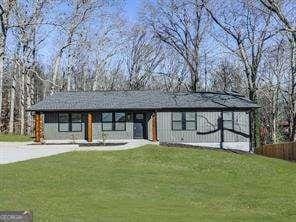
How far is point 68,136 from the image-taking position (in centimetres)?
4203

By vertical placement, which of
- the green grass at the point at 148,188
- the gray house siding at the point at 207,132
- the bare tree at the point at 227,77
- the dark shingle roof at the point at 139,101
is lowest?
the green grass at the point at 148,188

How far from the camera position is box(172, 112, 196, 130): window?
41.5 m

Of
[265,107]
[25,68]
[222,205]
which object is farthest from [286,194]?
[265,107]

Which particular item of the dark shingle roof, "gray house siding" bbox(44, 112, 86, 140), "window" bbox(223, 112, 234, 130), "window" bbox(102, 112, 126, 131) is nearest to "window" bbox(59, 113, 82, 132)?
"gray house siding" bbox(44, 112, 86, 140)

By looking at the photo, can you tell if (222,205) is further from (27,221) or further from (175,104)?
(175,104)

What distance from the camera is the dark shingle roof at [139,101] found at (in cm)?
4150

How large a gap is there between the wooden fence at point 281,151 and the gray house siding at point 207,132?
4.19ft

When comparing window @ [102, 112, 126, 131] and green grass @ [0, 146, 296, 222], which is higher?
window @ [102, 112, 126, 131]

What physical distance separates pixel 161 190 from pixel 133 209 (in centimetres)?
375

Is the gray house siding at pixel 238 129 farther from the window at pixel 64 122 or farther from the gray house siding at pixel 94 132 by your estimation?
the window at pixel 64 122

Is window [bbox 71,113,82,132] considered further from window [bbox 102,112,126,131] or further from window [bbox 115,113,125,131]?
window [bbox 115,113,125,131]

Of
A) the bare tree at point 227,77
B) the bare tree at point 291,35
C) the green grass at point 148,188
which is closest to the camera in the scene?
the green grass at point 148,188

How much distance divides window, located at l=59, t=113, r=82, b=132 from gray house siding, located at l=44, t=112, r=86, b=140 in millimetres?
223

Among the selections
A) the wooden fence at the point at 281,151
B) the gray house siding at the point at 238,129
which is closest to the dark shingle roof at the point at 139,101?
the gray house siding at the point at 238,129
